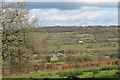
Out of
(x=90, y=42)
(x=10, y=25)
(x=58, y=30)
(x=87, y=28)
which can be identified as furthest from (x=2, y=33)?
(x=87, y=28)

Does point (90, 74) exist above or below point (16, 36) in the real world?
below

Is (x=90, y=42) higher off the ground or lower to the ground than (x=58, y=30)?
lower

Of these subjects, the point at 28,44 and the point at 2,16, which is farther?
the point at 28,44

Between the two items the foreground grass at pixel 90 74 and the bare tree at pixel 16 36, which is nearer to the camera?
the foreground grass at pixel 90 74

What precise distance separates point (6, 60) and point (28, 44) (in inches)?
115

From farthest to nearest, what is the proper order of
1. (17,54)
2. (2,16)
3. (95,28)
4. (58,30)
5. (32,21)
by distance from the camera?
(95,28), (58,30), (32,21), (17,54), (2,16)

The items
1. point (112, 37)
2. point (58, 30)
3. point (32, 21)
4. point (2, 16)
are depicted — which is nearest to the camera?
point (2, 16)

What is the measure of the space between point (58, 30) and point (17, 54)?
221 ft

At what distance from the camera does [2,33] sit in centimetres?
1798

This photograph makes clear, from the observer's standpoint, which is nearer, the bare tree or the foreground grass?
the foreground grass

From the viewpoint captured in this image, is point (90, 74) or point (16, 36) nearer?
point (90, 74)

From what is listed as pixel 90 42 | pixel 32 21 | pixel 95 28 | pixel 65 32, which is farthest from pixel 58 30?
pixel 32 21

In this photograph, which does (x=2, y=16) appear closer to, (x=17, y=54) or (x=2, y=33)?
(x=2, y=33)

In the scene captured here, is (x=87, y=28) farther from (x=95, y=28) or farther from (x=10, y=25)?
(x=10, y=25)
